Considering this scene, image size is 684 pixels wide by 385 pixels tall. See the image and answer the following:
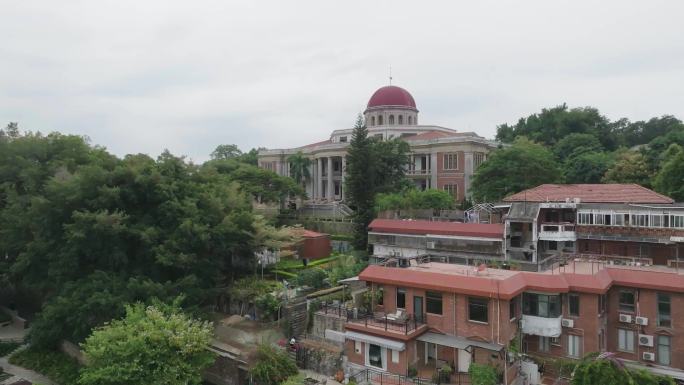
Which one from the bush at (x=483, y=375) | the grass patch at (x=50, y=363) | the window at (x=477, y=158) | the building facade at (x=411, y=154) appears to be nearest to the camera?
the bush at (x=483, y=375)

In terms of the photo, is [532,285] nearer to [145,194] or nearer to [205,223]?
[205,223]

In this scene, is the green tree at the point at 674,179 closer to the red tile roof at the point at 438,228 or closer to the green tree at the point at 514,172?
the green tree at the point at 514,172

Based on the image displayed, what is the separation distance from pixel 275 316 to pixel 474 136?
34.7 meters

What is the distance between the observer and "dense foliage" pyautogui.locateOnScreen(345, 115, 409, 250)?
35.7 metres

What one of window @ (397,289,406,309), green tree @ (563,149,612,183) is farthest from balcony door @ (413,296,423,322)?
green tree @ (563,149,612,183)

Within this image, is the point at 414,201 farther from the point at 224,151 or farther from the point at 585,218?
the point at 224,151

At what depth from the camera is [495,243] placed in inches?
1031

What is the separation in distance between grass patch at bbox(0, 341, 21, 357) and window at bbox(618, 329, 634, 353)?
31.3 metres

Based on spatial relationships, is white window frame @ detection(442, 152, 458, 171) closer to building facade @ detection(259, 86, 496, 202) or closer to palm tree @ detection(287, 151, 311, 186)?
building facade @ detection(259, 86, 496, 202)

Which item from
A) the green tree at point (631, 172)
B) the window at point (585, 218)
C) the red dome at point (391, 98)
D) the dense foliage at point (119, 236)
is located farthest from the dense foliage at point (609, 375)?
the red dome at point (391, 98)

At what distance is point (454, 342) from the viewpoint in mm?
18328

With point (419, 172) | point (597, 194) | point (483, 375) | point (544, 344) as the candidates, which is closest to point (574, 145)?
point (419, 172)

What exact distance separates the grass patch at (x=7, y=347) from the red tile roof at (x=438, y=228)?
2195cm

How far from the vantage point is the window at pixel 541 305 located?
→ 19533 millimetres
